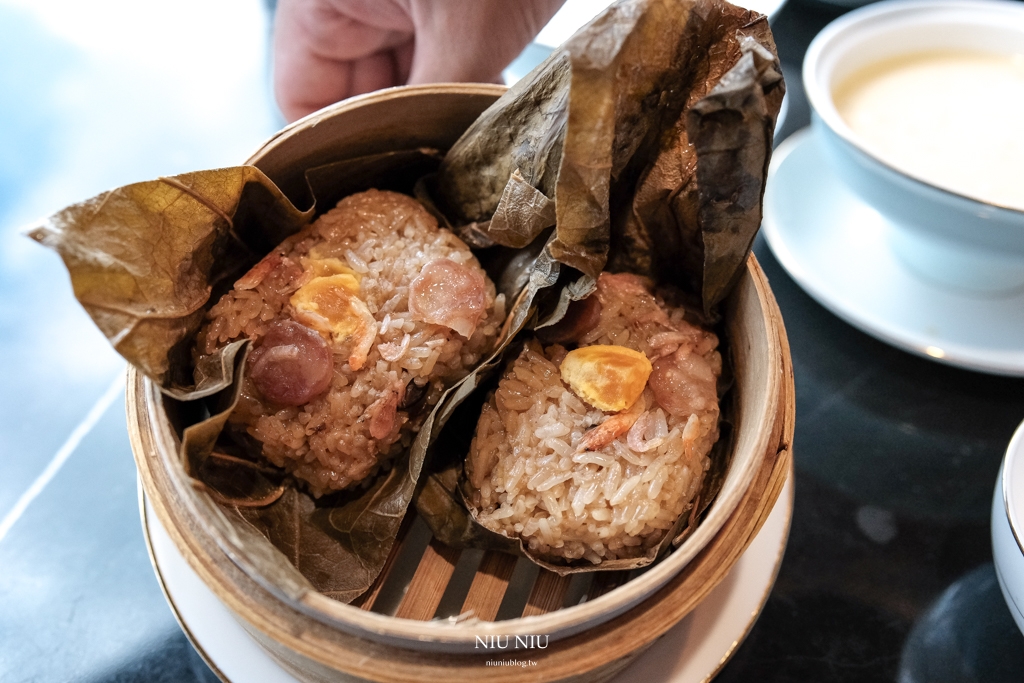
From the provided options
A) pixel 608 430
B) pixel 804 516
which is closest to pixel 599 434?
pixel 608 430

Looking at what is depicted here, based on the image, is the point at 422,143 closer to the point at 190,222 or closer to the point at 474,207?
the point at 474,207

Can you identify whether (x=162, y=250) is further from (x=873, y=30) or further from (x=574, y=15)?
(x=873, y=30)

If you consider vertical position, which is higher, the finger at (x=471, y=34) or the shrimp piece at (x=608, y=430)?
the finger at (x=471, y=34)

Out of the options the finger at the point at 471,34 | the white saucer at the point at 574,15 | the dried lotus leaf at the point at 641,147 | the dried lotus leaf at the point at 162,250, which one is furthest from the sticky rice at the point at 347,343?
the white saucer at the point at 574,15

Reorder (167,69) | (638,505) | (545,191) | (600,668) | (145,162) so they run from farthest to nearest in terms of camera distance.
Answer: (167,69), (145,162), (545,191), (638,505), (600,668)

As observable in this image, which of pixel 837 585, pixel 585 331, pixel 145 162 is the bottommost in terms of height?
pixel 837 585

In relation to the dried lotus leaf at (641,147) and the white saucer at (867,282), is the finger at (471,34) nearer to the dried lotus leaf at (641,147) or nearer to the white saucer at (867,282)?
the dried lotus leaf at (641,147)

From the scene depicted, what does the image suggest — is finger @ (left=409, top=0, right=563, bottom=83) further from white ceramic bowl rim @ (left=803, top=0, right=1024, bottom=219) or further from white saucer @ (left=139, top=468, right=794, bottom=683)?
white saucer @ (left=139, top=468, right=794, bottom=683)

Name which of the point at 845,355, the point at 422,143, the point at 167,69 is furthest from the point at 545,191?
the point at 167,69
